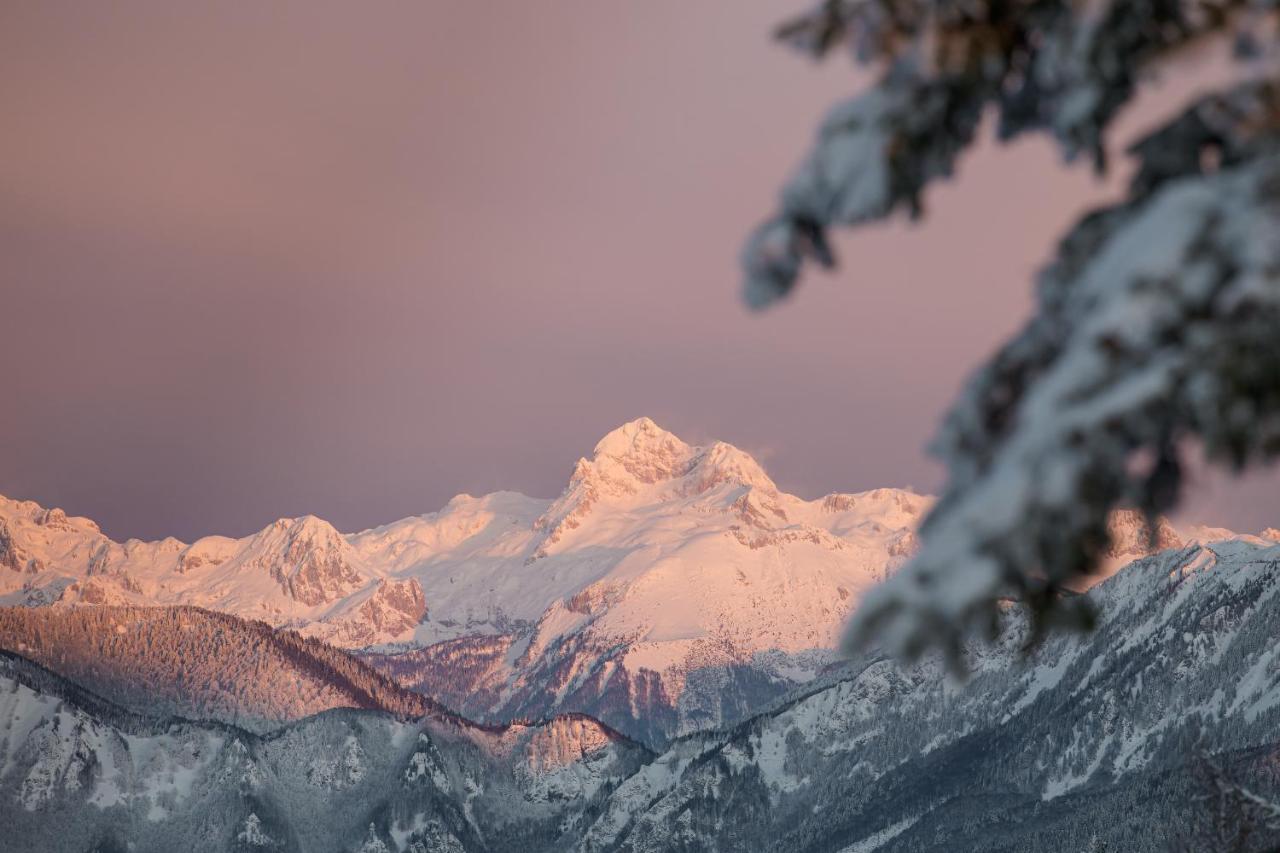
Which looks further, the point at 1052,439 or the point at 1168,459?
the point at 1168,459

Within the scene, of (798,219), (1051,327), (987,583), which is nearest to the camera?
(987,583)

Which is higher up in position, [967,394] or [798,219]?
[798,219]

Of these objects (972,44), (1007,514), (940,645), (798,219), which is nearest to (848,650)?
(940,645)

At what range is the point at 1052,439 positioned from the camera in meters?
11.8

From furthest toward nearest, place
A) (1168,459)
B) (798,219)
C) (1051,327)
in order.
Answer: (798,219) < (1051,327) < (1168,459)

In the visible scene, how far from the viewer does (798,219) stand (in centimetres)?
1530

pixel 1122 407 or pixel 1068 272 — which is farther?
pixel 1068 272

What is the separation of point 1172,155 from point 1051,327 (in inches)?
67.7

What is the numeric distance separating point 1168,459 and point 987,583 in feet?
7.44

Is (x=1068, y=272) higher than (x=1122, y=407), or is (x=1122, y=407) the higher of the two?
(x=1068, y=272)

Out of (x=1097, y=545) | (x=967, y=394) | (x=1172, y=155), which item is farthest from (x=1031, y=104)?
Answer: (x=1097, y=545)

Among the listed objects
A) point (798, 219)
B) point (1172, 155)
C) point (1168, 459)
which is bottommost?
point (1168, 459)

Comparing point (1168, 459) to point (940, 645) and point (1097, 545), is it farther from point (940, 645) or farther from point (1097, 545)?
point (940, 645)

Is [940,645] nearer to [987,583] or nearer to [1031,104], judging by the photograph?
[987,583]
